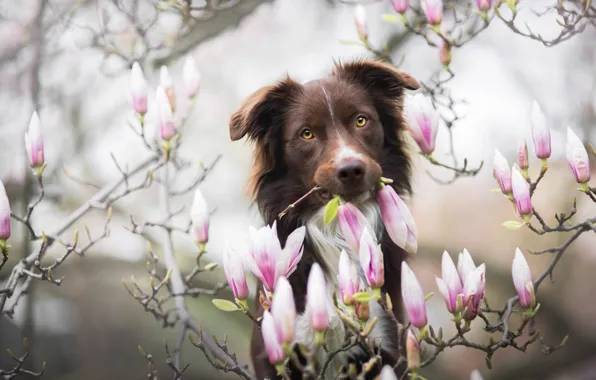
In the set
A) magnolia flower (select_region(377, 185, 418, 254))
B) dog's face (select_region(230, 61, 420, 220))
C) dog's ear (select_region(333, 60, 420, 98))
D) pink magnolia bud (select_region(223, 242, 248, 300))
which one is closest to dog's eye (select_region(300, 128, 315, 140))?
dog's face (select_region(230, 61, 420, 220))

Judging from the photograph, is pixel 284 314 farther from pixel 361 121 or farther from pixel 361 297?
pixel 361 121

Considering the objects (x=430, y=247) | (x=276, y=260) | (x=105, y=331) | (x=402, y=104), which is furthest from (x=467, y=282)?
(x=105, y=331)

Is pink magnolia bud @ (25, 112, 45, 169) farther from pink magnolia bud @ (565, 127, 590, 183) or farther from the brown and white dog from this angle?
pink magnolia bud @ (565, 127, 590, 183)

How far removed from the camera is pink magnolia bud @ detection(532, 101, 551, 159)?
1.10 metres

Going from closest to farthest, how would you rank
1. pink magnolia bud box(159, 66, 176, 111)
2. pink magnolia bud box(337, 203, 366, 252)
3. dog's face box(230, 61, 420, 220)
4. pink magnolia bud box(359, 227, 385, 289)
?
pink magnolia bud box(359, 227, 385, 289) → pink magnolia bud box(337, 203, 366, 252) → dog's face box(230, 61, 420, 220) → pink magnolia bud box(159, 66, 176, 111)

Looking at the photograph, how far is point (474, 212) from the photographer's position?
7.05 feet

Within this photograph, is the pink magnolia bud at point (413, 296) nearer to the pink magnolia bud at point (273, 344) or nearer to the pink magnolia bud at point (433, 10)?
the pink magnolia bud at point (273, 344)

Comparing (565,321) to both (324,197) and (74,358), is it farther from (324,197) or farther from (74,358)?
(74,358)

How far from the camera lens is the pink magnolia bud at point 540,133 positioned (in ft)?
3.60

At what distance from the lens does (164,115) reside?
50.1 inches

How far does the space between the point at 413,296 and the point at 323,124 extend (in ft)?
1.60

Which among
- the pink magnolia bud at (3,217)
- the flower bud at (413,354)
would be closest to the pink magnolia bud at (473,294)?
the flower bud at (413,354)

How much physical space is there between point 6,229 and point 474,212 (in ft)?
5.15

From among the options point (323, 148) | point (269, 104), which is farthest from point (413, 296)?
point (269, 104)
